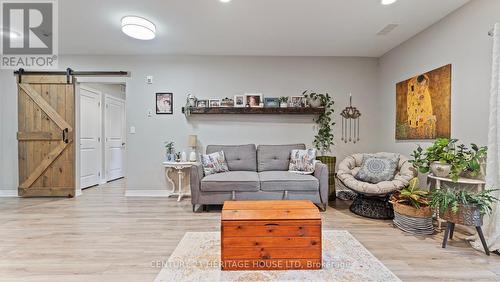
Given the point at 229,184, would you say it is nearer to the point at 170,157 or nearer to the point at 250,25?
the point at 170,157

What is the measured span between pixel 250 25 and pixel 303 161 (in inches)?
81.3

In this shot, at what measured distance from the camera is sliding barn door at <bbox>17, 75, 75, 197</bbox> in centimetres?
412

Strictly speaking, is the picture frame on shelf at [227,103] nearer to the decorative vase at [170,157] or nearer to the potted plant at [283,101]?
the potted plant at [283,101]

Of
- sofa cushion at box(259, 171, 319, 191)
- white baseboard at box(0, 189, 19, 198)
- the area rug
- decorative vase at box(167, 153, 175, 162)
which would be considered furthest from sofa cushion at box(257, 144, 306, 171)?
white baseboard at box(0, 189, 19, 198)

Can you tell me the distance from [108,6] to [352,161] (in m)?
3.75

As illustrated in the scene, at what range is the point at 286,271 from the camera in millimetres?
1833

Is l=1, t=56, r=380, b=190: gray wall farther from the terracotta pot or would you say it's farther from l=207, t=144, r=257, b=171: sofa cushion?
the terracotta pot

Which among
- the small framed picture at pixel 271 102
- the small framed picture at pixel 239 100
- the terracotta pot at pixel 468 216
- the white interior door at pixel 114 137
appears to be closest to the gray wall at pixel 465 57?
the terracotta pot at pixel 468 216

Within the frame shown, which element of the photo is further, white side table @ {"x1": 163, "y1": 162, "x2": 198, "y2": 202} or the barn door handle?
the barn door handle

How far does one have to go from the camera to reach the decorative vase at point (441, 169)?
8.23 feet

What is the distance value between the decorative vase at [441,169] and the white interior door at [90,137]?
5671 mm

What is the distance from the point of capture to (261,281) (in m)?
1.71

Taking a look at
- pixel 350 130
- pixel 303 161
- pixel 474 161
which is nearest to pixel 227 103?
pixel 303 161

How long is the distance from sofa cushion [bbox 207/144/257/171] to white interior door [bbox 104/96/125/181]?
321 centimetres
